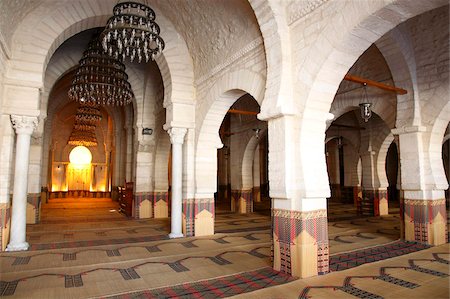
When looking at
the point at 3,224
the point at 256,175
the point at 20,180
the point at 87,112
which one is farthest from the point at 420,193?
the point at 87,112

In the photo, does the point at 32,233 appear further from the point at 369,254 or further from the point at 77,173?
the point at 77,173

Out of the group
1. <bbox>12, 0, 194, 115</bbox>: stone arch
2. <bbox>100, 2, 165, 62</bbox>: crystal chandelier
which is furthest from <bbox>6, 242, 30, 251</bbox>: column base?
<bbox>100, 2, 165, 62</bbox>: crystal chandelier

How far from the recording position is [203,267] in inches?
203

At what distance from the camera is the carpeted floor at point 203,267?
13.4 ft

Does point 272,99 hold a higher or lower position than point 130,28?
lower

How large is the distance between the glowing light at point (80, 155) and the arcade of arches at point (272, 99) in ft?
43.9

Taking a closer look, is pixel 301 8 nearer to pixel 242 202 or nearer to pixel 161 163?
pixel 161 163

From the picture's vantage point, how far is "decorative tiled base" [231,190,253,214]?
1321cm

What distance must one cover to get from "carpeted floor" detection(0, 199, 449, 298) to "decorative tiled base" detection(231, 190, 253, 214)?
4.90 metres

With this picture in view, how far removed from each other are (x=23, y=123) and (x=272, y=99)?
505 centimetres

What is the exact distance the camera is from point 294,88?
Result: 491cm

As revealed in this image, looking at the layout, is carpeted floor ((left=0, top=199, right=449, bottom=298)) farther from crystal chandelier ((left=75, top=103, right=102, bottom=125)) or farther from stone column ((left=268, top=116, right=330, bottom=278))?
crystal chandelier ((left=75, top=103, right=102, bottom=125))

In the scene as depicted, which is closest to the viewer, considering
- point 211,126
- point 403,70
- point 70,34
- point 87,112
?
point 403,70

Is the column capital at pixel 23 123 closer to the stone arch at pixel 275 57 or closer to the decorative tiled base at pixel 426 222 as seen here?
the stone arch at pixel 275 57
